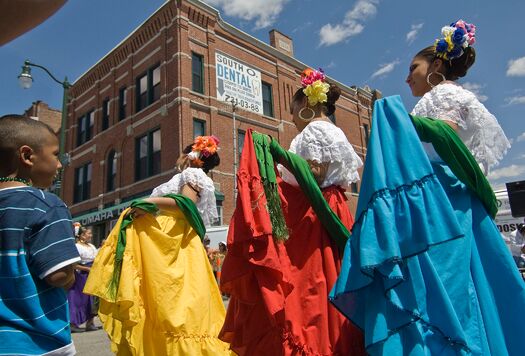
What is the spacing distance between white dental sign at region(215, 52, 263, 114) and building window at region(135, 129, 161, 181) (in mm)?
3687

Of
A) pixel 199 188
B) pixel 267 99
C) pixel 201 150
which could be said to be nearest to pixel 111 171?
pixel 267 99

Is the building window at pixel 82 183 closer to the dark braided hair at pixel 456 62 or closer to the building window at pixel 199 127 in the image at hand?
the building window at pixel 199 127

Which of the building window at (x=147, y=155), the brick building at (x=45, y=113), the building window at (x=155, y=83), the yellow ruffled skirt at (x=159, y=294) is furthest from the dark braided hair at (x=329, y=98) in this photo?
the brick building at (x=45, y=113)

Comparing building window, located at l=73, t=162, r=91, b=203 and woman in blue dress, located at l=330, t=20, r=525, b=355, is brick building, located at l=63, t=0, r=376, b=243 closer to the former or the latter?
building window, located at l=73, t=162, r=91, b=203

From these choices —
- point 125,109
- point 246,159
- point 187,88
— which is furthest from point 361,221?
point 125,109

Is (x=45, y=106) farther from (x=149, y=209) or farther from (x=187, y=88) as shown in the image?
(x=149, y=209)

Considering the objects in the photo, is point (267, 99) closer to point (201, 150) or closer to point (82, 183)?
point (82, 183)

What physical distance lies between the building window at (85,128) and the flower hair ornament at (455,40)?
24.3 metres

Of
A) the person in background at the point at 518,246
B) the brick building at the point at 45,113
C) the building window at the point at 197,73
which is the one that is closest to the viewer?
the person in background at the point at 518,246

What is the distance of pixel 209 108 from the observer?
18906 millimetres

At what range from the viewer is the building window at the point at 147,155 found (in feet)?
62.7

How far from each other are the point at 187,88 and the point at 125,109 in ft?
17.0

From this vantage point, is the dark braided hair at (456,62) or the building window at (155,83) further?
the building window at (155,83)

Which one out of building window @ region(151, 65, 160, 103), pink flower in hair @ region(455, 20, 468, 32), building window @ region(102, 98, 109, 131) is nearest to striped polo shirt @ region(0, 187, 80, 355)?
pink flower in hair @ region(455, 20, 468, 32)
